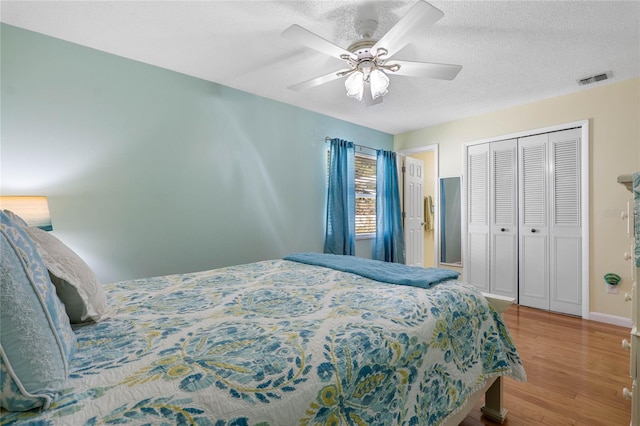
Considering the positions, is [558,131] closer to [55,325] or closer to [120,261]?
[55,325]

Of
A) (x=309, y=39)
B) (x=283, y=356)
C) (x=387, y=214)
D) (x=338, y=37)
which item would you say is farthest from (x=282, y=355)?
(x=387, y=214)

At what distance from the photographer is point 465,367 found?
1.35 m

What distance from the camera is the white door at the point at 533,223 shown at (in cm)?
350

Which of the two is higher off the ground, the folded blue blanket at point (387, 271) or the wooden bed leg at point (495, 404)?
the folded blue blanket at point (387, 271)

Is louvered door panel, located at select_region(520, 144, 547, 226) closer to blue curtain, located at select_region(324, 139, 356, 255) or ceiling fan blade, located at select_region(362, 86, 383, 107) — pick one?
blue curtain, located at select_region(324, 139, 356, 255)

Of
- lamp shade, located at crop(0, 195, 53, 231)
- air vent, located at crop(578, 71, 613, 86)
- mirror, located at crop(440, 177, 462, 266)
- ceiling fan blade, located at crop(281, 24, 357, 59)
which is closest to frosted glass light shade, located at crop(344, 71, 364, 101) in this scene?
ceiling fan blade, located at crop(281, 24, 357, 59)

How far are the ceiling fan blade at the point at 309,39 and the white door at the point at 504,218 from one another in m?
2.83

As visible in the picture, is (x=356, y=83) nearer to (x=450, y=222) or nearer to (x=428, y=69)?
(x=428, y=69)

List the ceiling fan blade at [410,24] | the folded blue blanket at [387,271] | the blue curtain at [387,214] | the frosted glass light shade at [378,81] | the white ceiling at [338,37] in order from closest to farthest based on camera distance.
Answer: the ceiling fan blade at [410,24] < the folded blue blanket at [387,271] < the white ceiling at [338,37] < the frosted glass light shade at [378,81] < the blue curtain at [387,214]

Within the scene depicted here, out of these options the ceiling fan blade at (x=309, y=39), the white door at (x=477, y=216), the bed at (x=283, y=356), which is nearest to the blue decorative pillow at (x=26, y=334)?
the bed at (x=283, y=356)

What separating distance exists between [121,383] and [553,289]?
419cm

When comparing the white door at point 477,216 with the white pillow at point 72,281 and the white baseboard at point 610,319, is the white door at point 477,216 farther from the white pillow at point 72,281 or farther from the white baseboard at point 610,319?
the white pillow at point 72,281

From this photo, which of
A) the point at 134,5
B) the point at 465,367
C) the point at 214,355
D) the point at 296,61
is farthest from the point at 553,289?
the point at 134,5

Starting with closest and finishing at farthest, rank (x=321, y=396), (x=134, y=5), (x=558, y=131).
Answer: (x=321, y=396) → (x=134, y=5) → (x=558, y=131)
